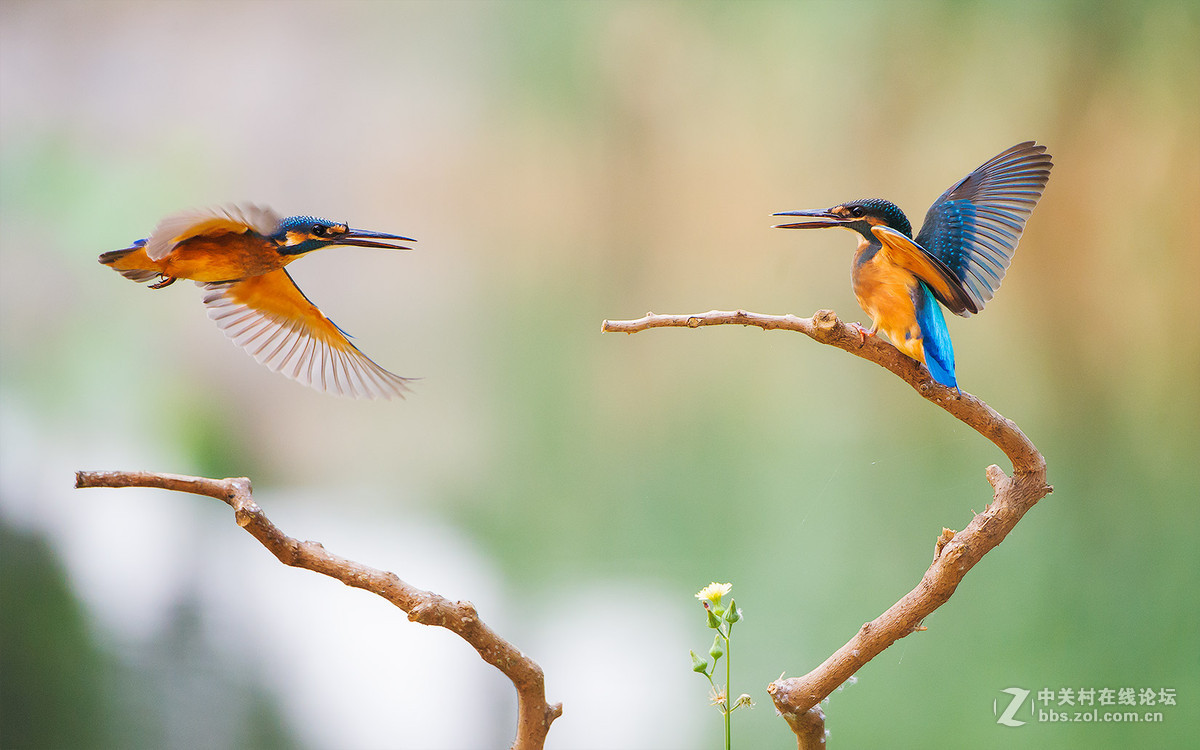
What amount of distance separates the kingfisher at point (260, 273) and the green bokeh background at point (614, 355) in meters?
0.40

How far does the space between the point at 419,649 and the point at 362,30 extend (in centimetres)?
106

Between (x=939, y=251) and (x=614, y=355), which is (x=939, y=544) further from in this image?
(x=614, y=355)

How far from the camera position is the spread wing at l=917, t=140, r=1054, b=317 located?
3.39 ft

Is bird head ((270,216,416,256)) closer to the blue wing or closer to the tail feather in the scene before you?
the tail feather

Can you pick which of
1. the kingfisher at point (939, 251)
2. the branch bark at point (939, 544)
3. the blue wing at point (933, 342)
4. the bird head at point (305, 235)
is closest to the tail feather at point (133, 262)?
the bird head at point (305, 235)

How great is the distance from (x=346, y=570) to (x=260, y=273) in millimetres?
339

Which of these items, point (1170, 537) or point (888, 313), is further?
point (1170, 537)

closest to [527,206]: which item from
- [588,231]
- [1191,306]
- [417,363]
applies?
[588,231]

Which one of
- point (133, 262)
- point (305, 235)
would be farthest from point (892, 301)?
point (133, 262)

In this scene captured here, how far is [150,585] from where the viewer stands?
146cm

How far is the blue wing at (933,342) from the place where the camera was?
3.08 ft

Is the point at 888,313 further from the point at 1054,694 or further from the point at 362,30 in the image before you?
the point at 362,30

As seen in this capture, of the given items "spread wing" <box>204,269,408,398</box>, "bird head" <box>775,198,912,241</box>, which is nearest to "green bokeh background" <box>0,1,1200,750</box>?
"spread wing" <box>204,269,408,398</box>

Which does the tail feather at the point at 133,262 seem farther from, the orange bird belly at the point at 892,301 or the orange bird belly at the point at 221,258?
the orange bird belly at the point at 892,301
